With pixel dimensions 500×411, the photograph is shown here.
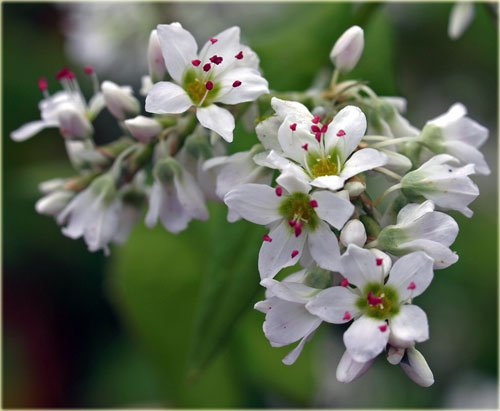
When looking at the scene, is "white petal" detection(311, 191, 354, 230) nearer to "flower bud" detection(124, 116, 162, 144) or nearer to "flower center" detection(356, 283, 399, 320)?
"flower center" detection(356, 283, 399, 320)

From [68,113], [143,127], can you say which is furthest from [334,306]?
[68,113]

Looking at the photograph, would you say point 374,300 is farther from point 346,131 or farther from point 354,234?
point 346,131

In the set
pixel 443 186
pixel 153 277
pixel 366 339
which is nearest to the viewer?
pixel 366 339

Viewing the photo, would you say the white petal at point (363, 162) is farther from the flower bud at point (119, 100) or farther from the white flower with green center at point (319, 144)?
the flower bud at point (119, 100)

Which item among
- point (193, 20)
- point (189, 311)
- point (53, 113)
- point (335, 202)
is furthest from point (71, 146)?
point (193, 20)

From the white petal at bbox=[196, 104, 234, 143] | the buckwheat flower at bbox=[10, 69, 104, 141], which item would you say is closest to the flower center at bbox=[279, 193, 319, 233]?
the white petal at bbox=[196, 104, 234, 143]

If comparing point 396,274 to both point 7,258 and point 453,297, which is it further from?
point 7,258

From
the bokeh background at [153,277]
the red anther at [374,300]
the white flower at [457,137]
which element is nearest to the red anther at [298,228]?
the red anther at [374,300]
